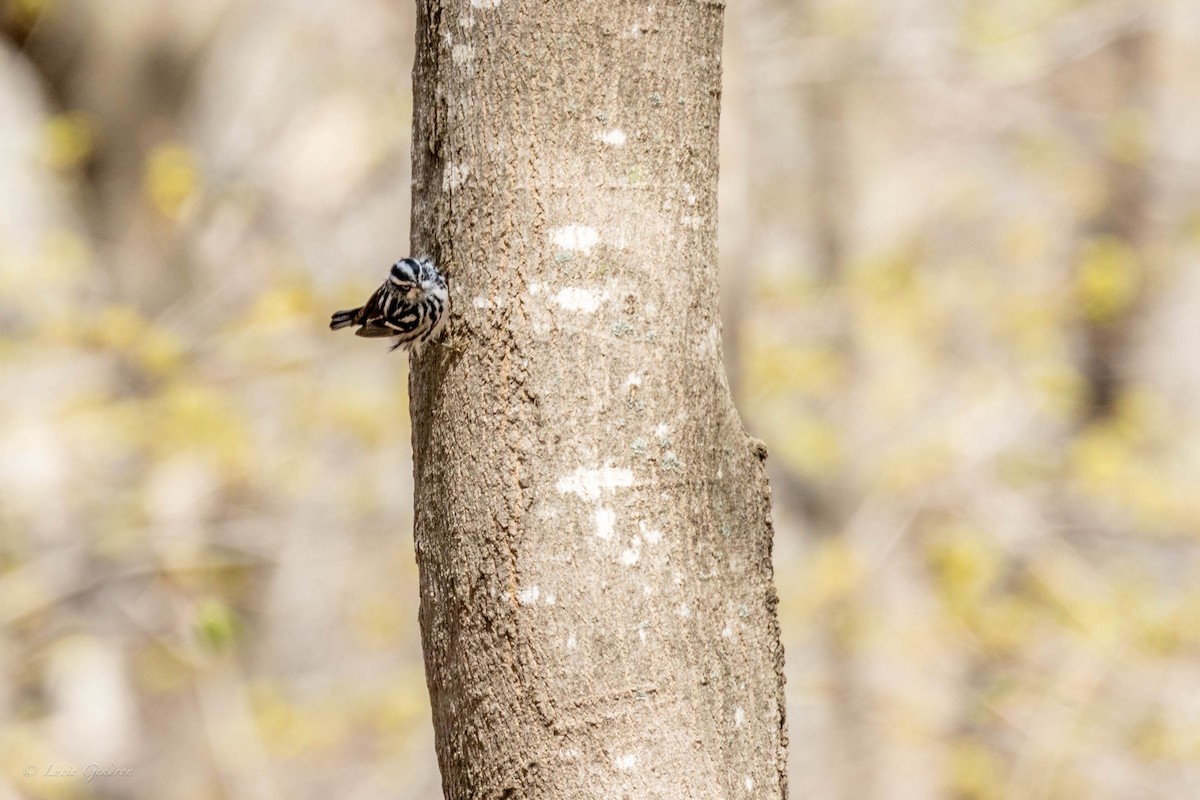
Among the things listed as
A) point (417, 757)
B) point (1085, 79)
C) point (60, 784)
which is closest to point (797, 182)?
point (1085, 79)

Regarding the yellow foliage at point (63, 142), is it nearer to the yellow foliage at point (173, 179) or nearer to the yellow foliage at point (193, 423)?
the yellow foliage at point (173, 179)

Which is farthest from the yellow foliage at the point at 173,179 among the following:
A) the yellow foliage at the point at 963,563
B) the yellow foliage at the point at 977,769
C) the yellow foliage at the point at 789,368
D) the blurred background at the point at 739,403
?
the yellow foliage at the point at 977,769

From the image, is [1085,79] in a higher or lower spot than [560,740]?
higher

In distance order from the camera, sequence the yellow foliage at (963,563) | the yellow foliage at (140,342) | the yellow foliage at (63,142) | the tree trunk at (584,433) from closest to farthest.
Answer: the tree trunk at (584,433) → the yellow foliage at (140,342) → the yellow foliage at (63,142) → the yellow foliage at (963,563)

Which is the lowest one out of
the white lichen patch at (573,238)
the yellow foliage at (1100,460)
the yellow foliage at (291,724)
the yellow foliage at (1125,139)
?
the yellow foliage at (291,724)

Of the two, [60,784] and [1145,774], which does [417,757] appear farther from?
[1145,774]

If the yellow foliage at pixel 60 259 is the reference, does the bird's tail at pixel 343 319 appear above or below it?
below

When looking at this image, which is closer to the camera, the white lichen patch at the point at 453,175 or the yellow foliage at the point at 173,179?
the white lichen patch at the point at 453,175

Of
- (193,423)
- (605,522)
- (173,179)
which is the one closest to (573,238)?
(605,522)
